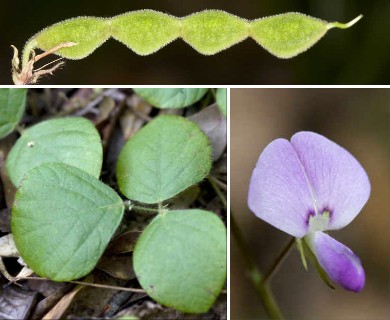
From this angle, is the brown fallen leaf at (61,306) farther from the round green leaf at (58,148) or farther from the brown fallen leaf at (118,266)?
the round green leaf at (58,148)

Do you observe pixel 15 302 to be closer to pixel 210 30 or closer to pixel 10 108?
pixel 10 108

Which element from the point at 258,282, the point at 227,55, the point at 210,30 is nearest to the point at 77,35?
the point at 210,30

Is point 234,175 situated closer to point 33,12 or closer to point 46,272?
point 46,272

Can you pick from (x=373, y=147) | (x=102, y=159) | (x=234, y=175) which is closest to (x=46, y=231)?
(x=102, y=159)

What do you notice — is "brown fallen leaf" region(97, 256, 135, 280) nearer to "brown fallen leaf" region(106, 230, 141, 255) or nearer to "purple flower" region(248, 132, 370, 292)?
"brown fallen leaf" region(106, 230, 141, 255)

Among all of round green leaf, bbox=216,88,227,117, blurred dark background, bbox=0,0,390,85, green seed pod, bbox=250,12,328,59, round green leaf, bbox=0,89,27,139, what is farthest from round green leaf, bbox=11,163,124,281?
blurred dark background, bbox=0,0,390,85

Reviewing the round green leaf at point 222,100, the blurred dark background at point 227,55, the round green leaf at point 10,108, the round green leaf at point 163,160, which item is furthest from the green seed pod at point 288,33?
the blurred dark background at point 227,55
